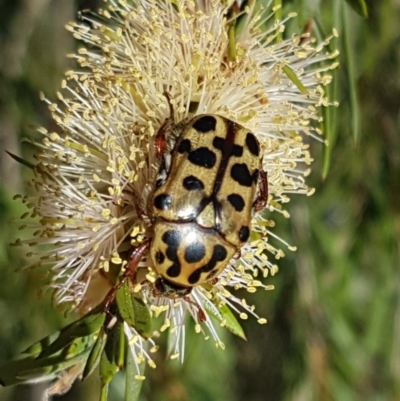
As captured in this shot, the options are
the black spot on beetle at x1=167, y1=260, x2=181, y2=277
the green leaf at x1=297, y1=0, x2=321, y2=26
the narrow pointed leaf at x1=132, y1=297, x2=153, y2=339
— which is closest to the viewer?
the narrow pointed leaf at x1=132, y1=297, x2=153, y2=339

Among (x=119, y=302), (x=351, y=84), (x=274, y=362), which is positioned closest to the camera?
(x=119, y=302)

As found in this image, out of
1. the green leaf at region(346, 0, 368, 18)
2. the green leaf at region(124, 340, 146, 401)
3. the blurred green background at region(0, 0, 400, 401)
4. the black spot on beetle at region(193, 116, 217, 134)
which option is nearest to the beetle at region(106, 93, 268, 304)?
the black spot on beetle at region(193, 116, 217, 134)

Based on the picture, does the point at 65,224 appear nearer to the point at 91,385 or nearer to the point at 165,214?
the point at 165,214

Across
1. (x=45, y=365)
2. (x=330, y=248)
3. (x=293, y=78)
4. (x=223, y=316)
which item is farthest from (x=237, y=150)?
(x=330, y=248)

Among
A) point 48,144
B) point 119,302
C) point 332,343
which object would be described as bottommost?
point 332,343

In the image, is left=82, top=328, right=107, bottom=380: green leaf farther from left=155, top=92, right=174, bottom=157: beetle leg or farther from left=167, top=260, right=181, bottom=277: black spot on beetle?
left=155, top=92, right=174, bottom=157: beetle leg

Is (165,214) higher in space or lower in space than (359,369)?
higher

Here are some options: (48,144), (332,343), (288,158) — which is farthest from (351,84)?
(332,343)

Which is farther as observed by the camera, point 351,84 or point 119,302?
point 351,84
